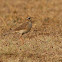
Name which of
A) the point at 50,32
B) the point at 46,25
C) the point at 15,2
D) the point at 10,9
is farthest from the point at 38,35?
the point at 15,2

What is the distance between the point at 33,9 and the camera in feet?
47.6

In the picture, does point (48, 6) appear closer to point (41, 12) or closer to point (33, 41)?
point (41, 12)

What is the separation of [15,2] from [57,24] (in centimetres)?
568

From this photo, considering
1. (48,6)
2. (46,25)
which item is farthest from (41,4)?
(46,25)

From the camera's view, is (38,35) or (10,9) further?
(10,9)

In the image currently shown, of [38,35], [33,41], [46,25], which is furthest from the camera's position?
[46,25]

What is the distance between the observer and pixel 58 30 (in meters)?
10.4

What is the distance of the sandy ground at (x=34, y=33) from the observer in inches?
299

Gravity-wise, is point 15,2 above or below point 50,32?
below

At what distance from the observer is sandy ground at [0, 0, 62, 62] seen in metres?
7.60

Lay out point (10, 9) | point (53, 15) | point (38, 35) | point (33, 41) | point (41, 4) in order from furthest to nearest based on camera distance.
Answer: point (41, 4)
point (10, 9)
point (53, 15)
point (38, 35)
point (33, 41)

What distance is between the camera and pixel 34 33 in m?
10.2

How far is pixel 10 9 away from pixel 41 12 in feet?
5.57

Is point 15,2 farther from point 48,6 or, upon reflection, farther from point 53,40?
point 53,40
